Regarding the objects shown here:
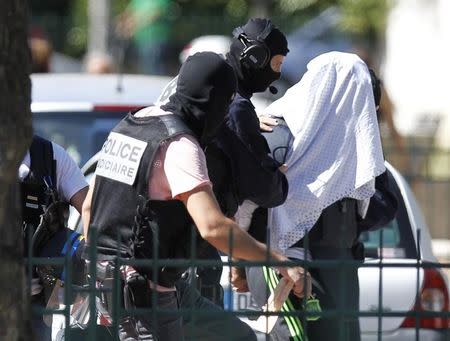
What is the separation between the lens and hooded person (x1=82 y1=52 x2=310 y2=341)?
4574 mm

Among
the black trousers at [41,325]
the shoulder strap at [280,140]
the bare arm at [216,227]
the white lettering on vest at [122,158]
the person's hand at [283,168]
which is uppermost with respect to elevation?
the shoulder strap at [280,140]

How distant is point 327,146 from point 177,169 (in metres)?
0.99

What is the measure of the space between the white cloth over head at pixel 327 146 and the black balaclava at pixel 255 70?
0.15 m

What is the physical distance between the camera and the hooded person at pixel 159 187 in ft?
15.0

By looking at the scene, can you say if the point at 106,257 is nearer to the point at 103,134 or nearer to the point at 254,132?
the point at 254,132

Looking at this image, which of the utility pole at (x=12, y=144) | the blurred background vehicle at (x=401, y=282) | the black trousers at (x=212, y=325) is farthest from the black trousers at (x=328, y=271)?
the utility pole at (x=12, y=144)

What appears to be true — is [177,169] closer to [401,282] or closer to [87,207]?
[87,207]

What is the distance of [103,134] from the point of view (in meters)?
7.36

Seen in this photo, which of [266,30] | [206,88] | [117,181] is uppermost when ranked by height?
[266,30]

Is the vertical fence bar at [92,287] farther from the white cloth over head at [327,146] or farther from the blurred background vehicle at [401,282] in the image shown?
the blurred background vehicle at [401,282]

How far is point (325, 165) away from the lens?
5.35 meters

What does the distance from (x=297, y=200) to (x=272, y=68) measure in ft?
1.66

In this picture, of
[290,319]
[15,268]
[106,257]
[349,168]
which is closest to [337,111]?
[349,168]

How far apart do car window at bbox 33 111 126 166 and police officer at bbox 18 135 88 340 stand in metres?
2.20
